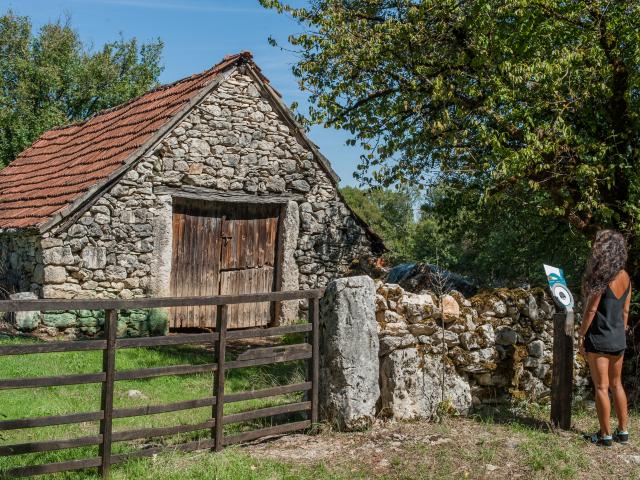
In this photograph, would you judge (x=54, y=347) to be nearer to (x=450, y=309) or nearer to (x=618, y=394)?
(x=450, y=309)

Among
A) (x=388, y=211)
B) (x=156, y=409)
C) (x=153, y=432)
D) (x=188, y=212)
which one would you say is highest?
(x=388, y=211)

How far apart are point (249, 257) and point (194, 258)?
1120 millimetres

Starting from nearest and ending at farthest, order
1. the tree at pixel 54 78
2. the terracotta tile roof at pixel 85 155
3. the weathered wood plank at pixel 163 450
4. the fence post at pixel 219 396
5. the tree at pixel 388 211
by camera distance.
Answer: the weathered wood plank at pixel 163 450
the fence post at pixel 219 396
the terracotta tile roof at pixel 85 155
the tree at pixel 54 78
the tree at pixel 388 211

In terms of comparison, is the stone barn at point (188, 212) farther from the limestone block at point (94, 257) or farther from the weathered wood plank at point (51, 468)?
the weathered wood plank at point (51, 468)

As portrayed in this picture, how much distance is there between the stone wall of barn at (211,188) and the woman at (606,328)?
26.0 ft

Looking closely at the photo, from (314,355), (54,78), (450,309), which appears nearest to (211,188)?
(450,309)

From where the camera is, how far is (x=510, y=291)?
7773mm

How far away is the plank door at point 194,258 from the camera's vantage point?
42.1 feet

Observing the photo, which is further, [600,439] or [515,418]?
[515,418]

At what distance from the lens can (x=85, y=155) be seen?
1401 centimetres

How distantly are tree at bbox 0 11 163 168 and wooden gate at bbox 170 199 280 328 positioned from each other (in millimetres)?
12723

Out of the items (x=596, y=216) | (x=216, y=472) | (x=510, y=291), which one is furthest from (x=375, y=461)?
(x=596, y=216)

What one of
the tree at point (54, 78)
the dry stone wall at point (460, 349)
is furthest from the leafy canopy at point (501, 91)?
the tree at point (54, 78)

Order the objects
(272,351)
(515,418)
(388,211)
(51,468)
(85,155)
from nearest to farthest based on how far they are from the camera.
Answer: (51,468)
(272,351)
(515,418)
(85,155)
(388,211)
